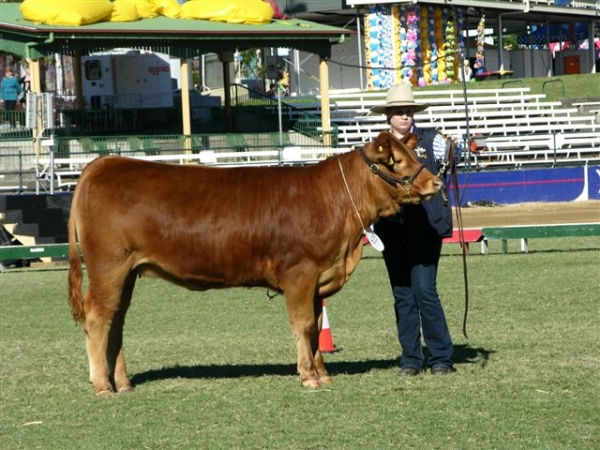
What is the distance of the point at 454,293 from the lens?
1653 centimetres

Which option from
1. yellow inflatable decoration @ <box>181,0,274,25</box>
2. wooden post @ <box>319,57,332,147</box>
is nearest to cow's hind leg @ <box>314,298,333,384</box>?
wooden post @ <box>319,57,332,147</box>

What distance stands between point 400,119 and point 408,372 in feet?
6.75

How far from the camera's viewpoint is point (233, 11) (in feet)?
129

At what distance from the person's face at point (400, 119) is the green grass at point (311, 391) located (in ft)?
6.60

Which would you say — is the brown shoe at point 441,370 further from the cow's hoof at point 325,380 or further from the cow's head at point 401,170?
the cow's head at point 401,170

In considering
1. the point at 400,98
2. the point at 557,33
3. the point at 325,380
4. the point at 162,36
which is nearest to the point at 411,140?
the point at 400,98

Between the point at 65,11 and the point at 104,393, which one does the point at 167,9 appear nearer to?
the point at 65,11

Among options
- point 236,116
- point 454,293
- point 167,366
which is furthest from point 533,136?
point 167,366

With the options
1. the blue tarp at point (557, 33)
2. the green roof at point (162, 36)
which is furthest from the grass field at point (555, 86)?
the green roof at point (162, 36)

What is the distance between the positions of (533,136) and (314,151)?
10.2 m

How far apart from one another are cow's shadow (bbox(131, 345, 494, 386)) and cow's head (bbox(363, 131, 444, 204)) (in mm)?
1731

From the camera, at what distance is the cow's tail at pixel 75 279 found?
10.1 meters

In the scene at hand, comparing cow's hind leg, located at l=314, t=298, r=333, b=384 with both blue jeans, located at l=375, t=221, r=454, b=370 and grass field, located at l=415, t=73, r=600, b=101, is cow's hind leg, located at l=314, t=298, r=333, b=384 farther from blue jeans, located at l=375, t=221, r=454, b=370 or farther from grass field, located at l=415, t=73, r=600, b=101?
grass field, located at l=415, t=73, r=600, b=101

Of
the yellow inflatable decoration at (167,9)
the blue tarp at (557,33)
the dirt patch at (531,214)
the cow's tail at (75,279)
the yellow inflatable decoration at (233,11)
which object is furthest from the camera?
the blue tarp at (557,33)
